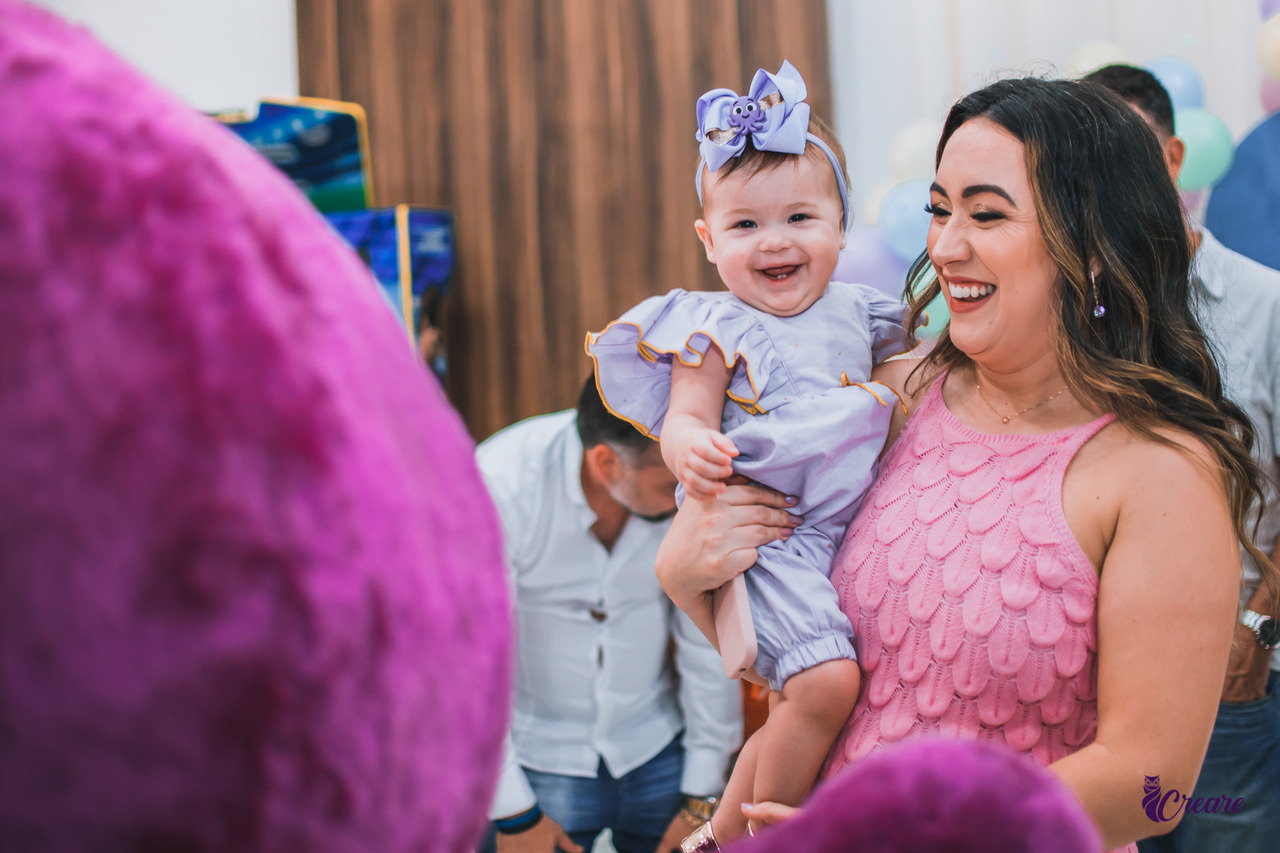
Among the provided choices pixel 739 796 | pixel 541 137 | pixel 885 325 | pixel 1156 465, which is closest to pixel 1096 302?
pixel 1156 465

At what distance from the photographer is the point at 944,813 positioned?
35 cm

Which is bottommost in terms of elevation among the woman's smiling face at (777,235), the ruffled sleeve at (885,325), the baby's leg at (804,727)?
the baby's leg at (804,727)

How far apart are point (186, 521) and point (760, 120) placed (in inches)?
45.1

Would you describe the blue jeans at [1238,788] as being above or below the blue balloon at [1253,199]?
below

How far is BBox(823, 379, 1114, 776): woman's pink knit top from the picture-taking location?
Result: 0.99 metres

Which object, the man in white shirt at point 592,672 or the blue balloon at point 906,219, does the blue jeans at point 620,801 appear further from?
the blue balloon at point 906,219

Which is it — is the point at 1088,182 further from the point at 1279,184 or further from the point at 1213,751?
the point at 1279,184

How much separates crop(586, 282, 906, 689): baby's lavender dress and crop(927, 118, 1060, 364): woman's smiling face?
0.57 ft

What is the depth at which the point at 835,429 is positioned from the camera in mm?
1168

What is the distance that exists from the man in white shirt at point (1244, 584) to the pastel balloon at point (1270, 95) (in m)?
0.62

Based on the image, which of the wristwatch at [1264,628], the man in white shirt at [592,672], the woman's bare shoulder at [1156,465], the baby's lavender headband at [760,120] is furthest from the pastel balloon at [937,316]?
the woman's bare shoulder at [1156,465]

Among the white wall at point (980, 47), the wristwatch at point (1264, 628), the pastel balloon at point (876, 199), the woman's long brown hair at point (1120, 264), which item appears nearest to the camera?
the woman's long brown hair at point (1120, 264)

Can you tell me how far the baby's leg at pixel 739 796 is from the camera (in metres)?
1.21

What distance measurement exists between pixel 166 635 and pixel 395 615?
0.07m
